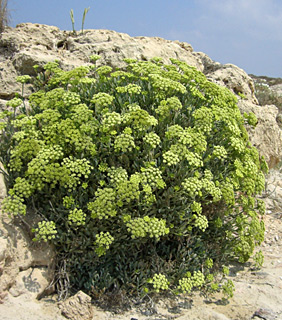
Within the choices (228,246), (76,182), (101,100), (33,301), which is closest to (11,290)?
(33,301)

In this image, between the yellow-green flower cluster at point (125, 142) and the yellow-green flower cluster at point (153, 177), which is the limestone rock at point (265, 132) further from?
the yellow-green flower cluster at point (125, 142)

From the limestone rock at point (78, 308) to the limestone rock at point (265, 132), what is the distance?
4.42m

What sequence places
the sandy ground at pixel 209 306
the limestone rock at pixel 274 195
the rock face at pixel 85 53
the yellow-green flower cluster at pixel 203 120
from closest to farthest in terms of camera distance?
1. the sandy ground at pixel 209 306
2. the yellow-green flower cluster at pixel 203 120
3. the rock face at pixel 85 53
4. the limestone rock at pixel 274 195

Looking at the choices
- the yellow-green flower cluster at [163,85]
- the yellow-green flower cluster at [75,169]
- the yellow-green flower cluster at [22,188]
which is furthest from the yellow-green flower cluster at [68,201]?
the yellow-green flower cluster at [163,85]

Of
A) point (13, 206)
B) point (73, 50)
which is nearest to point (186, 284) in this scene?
point (13, 206)

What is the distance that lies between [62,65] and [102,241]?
3171 mm

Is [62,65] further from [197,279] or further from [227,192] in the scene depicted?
[197,279]

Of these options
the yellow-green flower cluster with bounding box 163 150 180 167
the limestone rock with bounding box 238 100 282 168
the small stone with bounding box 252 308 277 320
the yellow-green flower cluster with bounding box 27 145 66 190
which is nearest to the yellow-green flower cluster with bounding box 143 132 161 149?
the yellow-green flower cluster with bounding box 163 150 180 167

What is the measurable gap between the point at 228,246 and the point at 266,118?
3.21 meters

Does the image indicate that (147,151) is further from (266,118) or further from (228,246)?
(266,118)

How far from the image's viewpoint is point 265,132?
6.88 metres

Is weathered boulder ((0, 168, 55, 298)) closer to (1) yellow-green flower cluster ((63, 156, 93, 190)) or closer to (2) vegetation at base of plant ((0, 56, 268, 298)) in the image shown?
(2) vegetation at base of plant ((0, 56, 268, 298))

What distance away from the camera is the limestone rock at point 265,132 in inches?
264

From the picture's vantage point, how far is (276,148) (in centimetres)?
710
